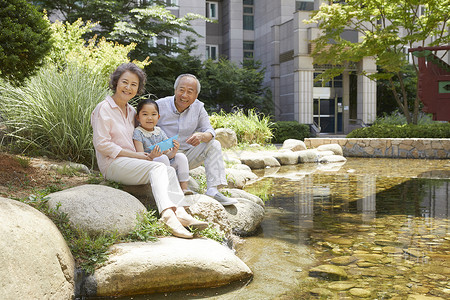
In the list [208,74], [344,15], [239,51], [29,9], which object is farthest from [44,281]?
[239,51]

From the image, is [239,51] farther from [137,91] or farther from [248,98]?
[137,91]

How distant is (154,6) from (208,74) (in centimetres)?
514

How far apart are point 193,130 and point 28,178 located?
166 centimetres

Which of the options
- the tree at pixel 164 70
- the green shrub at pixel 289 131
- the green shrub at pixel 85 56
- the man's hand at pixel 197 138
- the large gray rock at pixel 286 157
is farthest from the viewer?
the green shrub at pixel 289 131

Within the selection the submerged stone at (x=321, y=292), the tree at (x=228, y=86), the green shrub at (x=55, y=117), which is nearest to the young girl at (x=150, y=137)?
the submerged stone at (x=321, y=292)

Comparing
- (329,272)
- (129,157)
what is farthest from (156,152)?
(329,272)

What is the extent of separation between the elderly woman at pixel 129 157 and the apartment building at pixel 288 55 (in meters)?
18.2

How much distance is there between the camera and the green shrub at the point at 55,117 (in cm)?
549

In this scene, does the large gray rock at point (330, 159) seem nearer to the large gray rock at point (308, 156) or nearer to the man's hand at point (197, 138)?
the large gray rock at point (308, 156)

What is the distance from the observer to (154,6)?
16.8m

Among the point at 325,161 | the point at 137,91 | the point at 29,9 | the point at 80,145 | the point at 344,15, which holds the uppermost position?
the point at 344,15

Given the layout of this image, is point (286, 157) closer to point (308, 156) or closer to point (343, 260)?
point (308, 156)

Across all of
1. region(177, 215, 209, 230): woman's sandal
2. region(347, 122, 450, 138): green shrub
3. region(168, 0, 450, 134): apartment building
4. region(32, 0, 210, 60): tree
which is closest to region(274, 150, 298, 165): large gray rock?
region(347, 122, 450, 138): green shrub

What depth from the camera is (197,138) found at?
13.1 ft
